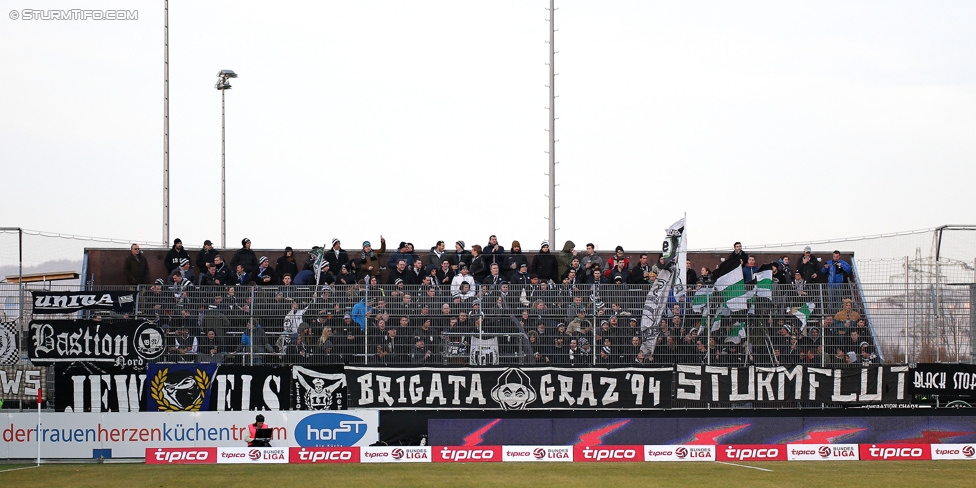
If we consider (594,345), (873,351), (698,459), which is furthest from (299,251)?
(873,351)

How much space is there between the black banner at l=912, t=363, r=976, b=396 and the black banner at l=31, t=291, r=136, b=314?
16.3 meters

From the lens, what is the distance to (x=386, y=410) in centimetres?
2217

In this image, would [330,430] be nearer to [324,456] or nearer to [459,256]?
[324,456]

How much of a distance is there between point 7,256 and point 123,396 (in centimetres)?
412

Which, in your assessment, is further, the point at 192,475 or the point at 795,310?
the point at 795,310

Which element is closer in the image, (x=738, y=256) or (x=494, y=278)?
(x=494, y=278)

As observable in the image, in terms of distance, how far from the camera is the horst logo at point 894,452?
67.6 ft

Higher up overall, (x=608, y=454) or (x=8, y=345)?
(x=8, y=345)

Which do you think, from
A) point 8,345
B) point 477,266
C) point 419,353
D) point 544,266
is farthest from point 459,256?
point 8,345

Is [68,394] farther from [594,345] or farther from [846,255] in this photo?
[846,255]

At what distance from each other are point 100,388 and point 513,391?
8.43 metres

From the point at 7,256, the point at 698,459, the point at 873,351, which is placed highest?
the point at 7,256

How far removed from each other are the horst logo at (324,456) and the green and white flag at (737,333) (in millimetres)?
8018

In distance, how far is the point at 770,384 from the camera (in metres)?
22.6
